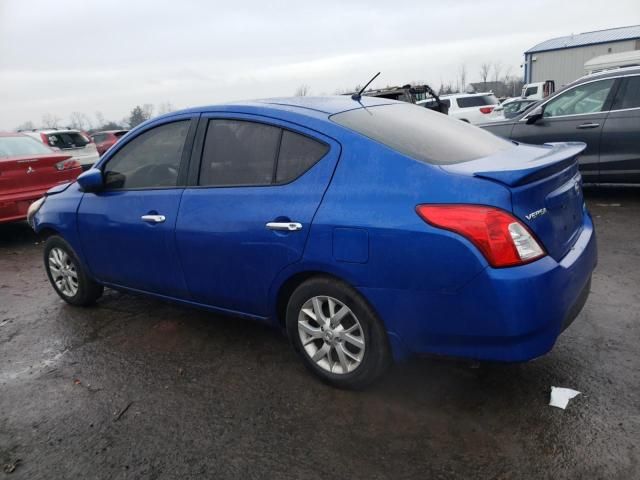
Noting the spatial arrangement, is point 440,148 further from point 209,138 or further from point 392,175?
point 209,138

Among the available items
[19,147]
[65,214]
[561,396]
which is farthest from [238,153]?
[19,147]

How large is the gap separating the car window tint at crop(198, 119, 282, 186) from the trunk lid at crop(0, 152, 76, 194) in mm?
4895

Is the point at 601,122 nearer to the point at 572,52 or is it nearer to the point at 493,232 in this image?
the point at 493,232

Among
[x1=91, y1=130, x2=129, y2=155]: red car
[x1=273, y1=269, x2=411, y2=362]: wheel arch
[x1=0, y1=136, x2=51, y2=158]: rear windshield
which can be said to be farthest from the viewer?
[x1=91, y1=130, x2=129, y2=155]: red car

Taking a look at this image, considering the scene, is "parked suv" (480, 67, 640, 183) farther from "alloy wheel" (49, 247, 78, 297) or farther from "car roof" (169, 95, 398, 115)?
"alloy wheel" (49, 247, 78, 297)

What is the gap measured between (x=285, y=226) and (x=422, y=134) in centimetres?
97

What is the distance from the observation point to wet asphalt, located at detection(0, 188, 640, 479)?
7.95 feet

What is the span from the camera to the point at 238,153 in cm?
331

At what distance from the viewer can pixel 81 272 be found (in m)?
4.49

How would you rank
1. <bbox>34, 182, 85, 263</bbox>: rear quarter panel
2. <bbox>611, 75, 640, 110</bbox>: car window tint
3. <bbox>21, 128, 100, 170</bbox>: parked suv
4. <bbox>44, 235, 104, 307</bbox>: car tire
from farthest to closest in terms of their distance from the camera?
1. <bbox>21, 128, 100, 170</bbox>: parked suv
2. <bbox>611, 75, 640, 110</bbox>: car window tint
3. <bbox>44, 235, 104, 307</bbox>: car tire
4. <bbox>34, 182, 85, 263</bbox>: rear quarter panel

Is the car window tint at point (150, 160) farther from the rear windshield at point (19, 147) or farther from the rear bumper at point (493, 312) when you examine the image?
the rear windshield at point (19, 147)

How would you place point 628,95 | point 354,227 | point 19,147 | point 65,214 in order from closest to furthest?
point 354,227 → point 65,214 → point 628,95 → point 19,147

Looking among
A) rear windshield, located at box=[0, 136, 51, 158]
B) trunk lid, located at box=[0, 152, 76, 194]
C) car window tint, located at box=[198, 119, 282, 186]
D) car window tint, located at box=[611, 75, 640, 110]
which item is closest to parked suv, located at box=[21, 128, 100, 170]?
rear windshield, located at box=[0, 136, 51, 158]

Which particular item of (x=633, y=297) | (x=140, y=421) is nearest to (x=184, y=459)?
(x=140, y=421)
